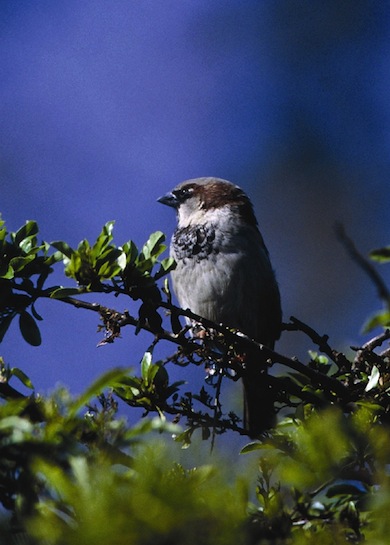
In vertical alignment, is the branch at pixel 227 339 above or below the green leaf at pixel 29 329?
above

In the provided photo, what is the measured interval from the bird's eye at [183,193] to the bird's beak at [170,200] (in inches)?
0.9

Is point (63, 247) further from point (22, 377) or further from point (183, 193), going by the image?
point (183, 193)

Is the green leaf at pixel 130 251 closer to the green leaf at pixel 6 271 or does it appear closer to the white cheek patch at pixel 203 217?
the green leaf at pixel 6 271

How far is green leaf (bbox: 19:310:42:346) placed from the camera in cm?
150

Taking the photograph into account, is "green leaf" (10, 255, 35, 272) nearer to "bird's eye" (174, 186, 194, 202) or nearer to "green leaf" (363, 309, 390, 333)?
"green leaf" (363, 309, 390, 333)

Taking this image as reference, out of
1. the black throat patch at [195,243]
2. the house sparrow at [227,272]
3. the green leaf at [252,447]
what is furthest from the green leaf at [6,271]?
the black throat patch at [195,243]

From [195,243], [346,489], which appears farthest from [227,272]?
[346,489]

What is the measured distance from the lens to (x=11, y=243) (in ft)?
5.08

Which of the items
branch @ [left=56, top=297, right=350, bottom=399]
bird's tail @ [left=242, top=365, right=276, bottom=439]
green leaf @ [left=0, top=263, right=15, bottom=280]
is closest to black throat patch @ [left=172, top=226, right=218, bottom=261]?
bird's tail @ [left=242, top=365, right=276, bottom=439]

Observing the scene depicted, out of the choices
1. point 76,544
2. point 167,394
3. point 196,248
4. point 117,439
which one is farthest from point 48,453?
point 196,248

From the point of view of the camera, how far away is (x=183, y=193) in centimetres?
418

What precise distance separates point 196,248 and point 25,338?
204 centimetres

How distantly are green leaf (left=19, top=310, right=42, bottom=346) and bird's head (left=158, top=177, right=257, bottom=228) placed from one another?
2.17 m

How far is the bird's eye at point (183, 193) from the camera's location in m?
4.14
